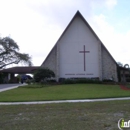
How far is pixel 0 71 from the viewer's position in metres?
48.2

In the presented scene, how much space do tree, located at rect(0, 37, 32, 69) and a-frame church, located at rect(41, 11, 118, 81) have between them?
15.0 metres

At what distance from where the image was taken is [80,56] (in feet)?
116

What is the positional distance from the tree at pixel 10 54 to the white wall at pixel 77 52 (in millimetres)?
16193

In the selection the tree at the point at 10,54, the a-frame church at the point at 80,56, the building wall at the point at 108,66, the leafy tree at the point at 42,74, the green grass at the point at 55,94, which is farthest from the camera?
the tree at the point at 10,54

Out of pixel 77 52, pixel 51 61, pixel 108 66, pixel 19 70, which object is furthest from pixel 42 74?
pixel 19 70

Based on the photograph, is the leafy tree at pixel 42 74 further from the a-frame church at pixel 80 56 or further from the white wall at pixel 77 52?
the white wall at pixel 77 52

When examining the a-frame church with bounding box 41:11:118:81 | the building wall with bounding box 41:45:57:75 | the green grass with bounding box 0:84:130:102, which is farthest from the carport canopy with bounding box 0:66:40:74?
the green grass with bounding box 0:84:130:102

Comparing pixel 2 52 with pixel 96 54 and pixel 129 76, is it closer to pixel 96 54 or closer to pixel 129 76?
pixel 96 54

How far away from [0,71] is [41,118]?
42.1 m

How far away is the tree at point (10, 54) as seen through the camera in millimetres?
48312

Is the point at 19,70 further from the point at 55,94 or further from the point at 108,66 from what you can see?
the point at 55,94

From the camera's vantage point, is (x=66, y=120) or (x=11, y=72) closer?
(x=66, y=120)

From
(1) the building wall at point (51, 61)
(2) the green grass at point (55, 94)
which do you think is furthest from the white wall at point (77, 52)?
(2) the green grass at point (55, 94)

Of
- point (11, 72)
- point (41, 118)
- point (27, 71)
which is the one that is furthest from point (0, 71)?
point (41, 118)
